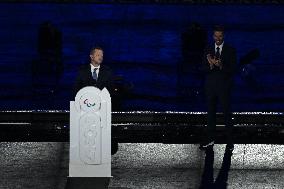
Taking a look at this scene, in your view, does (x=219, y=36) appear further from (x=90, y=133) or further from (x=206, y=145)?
(x=90, y=133)

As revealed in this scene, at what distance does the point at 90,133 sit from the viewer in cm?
909

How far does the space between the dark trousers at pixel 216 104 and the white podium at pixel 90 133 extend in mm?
1784

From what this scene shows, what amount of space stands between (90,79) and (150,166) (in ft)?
4.45

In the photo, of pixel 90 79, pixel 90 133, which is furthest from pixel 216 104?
pixel 90 133

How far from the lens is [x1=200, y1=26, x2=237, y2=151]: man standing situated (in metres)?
10.1

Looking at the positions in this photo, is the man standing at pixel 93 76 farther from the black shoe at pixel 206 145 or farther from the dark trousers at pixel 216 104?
the black shoe at pixel 206 145

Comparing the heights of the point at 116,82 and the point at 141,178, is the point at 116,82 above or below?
above

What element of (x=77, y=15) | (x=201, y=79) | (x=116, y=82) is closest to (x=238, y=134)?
(x=201, y=79)

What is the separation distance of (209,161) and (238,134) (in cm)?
148

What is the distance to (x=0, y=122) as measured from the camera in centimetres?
1156

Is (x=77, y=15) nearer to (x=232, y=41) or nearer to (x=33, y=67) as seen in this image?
(x=33, y=67)

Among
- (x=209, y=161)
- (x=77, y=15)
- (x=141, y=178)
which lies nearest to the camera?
(x=141, y=178)

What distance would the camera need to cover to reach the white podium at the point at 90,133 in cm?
907

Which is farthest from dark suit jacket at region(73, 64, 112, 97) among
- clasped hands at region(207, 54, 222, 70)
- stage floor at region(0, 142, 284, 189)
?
clasped hands at region(207, 54, 222, 70)
